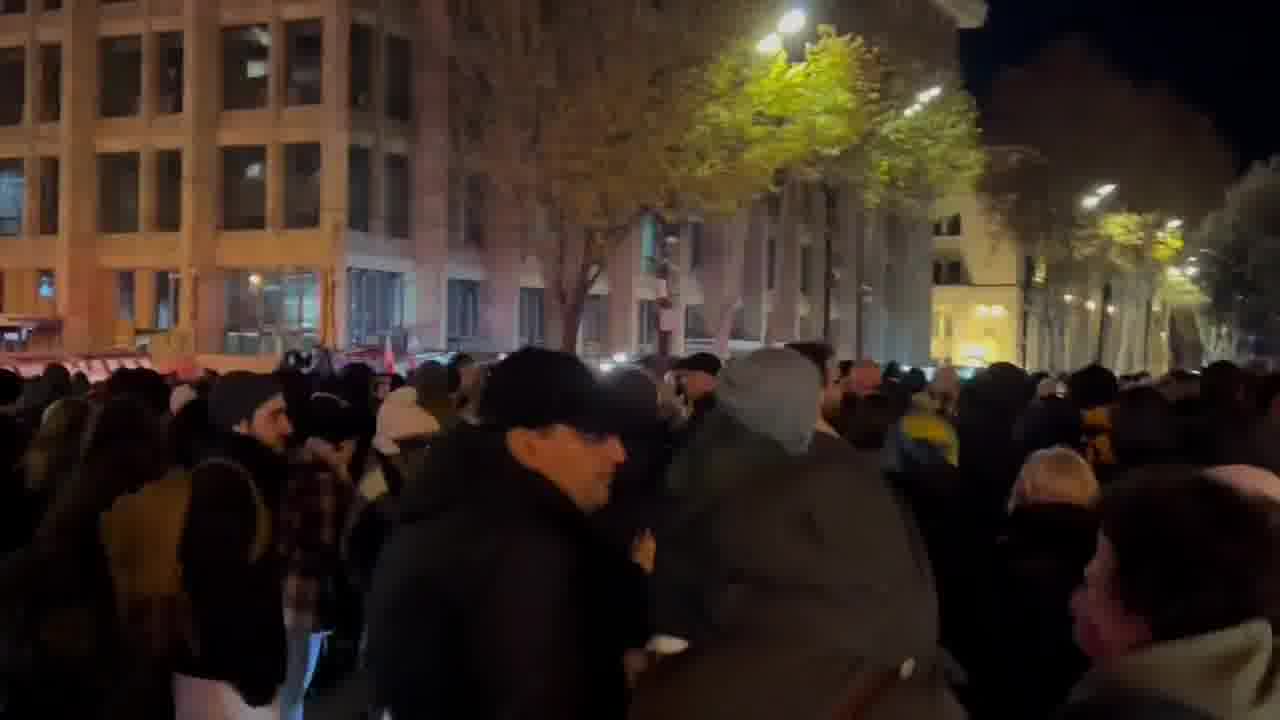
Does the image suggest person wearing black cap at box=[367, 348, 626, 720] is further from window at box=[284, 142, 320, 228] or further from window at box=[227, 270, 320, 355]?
window at box=[284, 142, 320, 228]

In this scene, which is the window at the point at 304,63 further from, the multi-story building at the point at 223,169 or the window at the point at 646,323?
the window at the point at 646,323

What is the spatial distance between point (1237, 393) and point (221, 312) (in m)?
32.9

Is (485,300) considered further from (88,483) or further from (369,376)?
(88,483)

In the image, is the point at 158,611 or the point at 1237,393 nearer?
the point at 158,611

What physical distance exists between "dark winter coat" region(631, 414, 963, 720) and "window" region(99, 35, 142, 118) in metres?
38.8

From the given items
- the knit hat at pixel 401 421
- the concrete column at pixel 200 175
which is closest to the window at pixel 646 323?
the concrete column at pixel 200 175

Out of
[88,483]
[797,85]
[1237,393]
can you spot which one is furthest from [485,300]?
[88,483]

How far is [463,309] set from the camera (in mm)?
40062

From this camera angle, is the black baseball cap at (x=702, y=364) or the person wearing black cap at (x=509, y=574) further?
the black baseball cap at (x=702, y=364)

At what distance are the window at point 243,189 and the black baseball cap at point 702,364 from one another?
1161 inches

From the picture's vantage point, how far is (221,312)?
37531 millimetres

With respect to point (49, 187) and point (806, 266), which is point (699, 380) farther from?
point (806, 266)

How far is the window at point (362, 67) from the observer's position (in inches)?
1422

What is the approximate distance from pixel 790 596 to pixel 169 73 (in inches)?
1521
